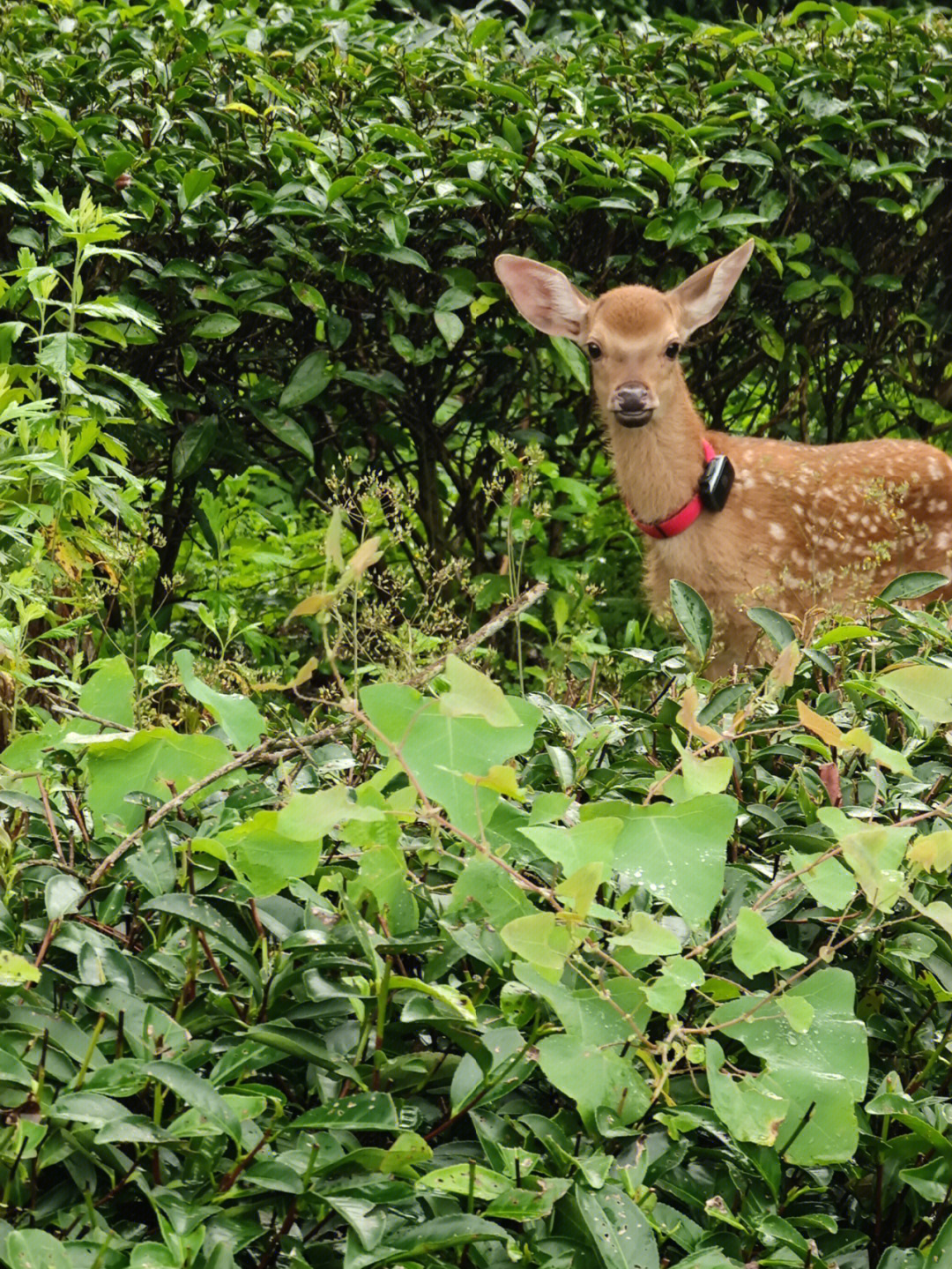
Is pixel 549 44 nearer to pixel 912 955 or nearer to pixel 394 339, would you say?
pixel 394 339

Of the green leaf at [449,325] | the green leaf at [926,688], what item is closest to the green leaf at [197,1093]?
the green leaf at [926,688]

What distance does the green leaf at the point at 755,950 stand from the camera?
1678mm

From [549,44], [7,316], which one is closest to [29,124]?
[7,316]

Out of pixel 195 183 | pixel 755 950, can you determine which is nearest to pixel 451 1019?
pixel 755 950

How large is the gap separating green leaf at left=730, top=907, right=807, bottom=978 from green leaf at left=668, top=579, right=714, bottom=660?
3.36ft

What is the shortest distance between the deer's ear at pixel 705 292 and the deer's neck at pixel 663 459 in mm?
297

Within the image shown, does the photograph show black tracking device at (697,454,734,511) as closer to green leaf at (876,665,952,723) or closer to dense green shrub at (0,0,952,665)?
dense green shrub at (0,0,952,665)

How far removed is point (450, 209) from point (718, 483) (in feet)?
4.48

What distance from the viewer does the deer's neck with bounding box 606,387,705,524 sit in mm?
5621

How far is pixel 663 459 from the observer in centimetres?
563

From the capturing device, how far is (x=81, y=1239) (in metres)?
1.44

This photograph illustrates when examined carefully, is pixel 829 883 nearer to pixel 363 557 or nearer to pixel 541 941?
pixel 541 941

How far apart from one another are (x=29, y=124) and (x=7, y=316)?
68cm

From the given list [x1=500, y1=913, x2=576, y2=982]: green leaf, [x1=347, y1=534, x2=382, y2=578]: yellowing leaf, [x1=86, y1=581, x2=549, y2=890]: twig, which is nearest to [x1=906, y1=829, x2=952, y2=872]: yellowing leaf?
[x1=500, y1=913, x2=576, y2=982]: green leaf
